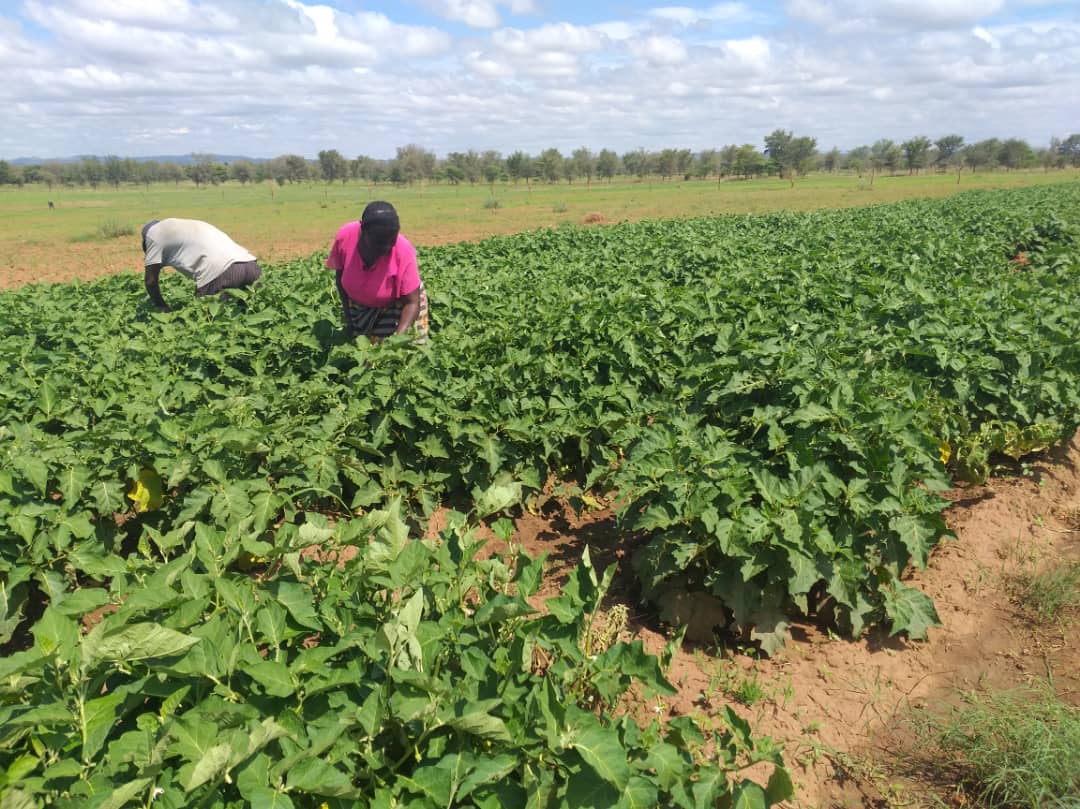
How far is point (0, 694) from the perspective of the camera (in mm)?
1598

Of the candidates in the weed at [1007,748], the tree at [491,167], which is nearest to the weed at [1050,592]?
the weed at [1007,748]

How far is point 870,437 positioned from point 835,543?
2.15ft

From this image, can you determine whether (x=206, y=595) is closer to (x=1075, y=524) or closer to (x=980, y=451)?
(x=980, y=451)

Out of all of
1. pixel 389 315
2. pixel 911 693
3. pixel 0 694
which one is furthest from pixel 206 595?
pixel 389 315

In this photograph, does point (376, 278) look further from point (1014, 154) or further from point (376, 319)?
point (1014, 154)

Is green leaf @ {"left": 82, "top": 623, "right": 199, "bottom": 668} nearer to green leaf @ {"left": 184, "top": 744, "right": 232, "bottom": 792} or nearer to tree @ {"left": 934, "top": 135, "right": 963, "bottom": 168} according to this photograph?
green leaf @ {"left": 184, "top": 744, "right": 232, "bottom": 792}

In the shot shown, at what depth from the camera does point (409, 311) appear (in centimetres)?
509

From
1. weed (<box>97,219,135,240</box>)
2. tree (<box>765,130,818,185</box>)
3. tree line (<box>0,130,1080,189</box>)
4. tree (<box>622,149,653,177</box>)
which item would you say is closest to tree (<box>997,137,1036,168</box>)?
tree line (<box>0,130,1080,189</box>)

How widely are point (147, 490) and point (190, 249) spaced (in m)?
3.93

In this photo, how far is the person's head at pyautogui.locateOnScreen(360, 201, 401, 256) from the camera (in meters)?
4.66

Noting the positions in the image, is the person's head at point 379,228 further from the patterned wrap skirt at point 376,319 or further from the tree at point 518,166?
the tree at point 518,166

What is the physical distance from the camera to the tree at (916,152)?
8794 centimetres

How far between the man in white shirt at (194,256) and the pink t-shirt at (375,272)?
209 cm

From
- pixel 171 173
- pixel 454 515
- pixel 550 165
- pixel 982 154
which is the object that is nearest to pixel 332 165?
pixel 171 173
